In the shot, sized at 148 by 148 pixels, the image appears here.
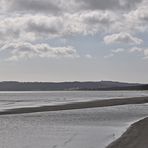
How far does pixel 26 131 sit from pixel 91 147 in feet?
30.7

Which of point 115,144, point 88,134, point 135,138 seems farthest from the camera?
point 88,134

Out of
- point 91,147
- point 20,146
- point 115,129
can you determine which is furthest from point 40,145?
point 115,129

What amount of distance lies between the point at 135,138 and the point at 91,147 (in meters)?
2.94

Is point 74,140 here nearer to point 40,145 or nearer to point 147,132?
point 40,145

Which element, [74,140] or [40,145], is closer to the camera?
[40,145]

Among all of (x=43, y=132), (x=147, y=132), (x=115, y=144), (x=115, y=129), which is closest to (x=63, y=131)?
(x=43, y=132)

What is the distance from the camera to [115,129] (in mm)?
32281

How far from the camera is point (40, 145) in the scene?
946 inches

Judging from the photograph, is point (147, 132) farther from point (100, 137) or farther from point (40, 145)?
point (40, 145)

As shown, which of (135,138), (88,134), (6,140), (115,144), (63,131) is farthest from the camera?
(63,131)

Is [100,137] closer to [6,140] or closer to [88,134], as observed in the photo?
[88,134]

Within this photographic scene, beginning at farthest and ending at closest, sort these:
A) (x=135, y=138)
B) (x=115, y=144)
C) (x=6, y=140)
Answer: (x=6, y=140) → (x=135, y=138) → (x=115, y=144)

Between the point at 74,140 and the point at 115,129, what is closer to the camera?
the point at 74,140

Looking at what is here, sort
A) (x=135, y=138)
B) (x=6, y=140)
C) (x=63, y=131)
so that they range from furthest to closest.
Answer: (x=63, y=131) → (x=6, y=140) → (x=135, y=138)
